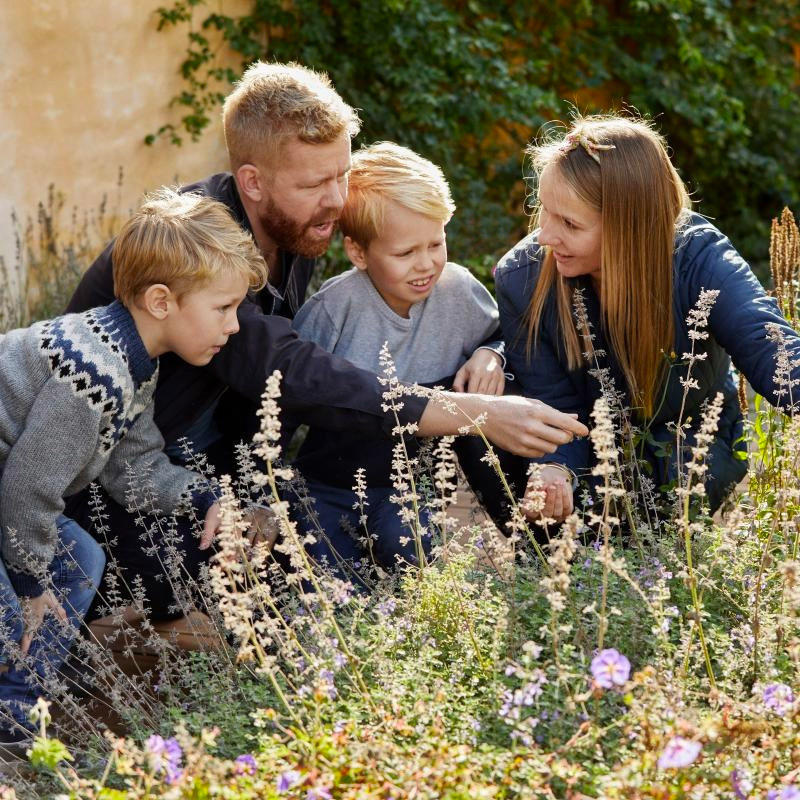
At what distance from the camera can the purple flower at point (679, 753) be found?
5.22 ft

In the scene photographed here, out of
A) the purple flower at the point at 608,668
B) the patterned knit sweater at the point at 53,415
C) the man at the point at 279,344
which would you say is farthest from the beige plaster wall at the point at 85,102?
the purple flower at the point at 608,668

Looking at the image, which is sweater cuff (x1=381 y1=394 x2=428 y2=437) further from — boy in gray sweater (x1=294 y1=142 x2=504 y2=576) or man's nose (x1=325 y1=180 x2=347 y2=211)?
man's nose (x1=325 y1=180 x2=347 y2=211)

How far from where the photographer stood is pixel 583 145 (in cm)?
322

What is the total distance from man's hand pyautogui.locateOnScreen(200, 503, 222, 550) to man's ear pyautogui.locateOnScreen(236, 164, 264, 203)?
37.7 inches

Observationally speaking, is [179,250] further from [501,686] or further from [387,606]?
[501,686]

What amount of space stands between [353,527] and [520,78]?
5.71 metres

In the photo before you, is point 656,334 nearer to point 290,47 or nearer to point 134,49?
point 134,49

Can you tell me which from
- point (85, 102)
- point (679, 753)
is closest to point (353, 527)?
point (679, 753)

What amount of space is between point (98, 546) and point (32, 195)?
330 centimetres

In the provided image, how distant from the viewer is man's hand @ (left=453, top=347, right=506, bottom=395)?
3.35 meters

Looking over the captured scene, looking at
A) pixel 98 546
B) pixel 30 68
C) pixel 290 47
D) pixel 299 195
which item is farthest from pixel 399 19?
pixel 98 546

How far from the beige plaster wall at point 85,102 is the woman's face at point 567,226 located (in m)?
3.47

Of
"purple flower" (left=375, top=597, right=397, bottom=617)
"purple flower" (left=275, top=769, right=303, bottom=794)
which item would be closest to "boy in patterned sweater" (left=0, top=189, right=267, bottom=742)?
"purple flower" (left=375, top=597, right=397, bottom=617)

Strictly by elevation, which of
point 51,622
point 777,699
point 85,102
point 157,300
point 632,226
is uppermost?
point 632,226
